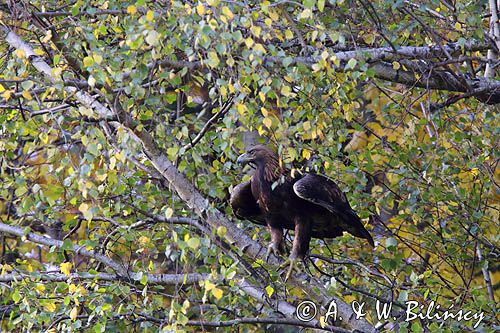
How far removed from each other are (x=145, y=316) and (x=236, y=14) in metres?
1.74

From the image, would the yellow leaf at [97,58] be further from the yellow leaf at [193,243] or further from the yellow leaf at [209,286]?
the yellow leaf at [209,286]

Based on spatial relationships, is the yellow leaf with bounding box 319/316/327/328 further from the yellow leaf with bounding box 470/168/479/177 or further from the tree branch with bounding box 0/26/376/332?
the yellow leaf with bounding box 470/168/479/177

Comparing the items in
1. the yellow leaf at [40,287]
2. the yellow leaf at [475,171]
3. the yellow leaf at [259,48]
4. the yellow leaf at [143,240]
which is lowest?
the yellow leaf at [40,287]

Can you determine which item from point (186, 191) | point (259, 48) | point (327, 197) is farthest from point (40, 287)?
point (259, 48)

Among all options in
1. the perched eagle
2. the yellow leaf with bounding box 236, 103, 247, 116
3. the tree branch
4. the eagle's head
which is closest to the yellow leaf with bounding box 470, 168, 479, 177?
the perched eagle

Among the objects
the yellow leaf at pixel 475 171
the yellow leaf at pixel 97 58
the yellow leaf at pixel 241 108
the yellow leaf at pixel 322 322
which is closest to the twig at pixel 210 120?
the yellow leaf at pixel 241 108

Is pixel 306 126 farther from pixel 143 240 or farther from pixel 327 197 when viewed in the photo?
pixel 143 240

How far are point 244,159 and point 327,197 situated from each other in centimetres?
60

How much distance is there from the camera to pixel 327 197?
17.1 ft

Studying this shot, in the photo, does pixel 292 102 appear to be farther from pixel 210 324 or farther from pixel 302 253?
pixel 210 324

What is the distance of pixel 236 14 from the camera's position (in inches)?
157

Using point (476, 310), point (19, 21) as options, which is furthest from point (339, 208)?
point (19, 21)

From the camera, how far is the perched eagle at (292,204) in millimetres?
5227

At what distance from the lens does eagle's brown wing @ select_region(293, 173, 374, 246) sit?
5195mm
